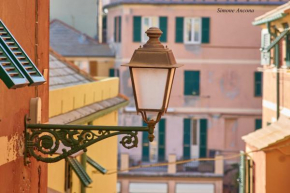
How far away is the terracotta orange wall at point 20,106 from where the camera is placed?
9.11 meters

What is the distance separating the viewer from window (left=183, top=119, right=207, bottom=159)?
44562 millimetres

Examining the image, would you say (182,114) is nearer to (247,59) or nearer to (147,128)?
(247,59)

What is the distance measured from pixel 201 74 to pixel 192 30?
1.85 meters

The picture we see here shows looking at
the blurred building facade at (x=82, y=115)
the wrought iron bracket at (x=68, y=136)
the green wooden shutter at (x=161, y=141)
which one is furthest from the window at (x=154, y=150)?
the wrought iron bracket at (x=68, y=136)

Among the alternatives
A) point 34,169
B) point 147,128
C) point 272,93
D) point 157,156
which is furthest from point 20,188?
point 157,156

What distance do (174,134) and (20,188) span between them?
3534cm

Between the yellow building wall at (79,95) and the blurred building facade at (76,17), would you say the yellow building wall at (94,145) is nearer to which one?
the yellow building wall at (79,95)

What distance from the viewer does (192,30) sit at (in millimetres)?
44688

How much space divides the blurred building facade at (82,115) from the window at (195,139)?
18.9m

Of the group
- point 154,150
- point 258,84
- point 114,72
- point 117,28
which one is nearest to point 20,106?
point 154,150

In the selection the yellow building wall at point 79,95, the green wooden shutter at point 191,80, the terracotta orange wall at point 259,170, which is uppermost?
the green wooden shutter at point 191,80

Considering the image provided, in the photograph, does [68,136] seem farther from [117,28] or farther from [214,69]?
[117,28]

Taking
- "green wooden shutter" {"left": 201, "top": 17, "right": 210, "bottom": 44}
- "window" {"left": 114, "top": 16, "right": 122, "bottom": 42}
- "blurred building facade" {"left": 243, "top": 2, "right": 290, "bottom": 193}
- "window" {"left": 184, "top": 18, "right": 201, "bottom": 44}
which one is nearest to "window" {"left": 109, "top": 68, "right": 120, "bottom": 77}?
"window" {"left": 114, "top": 16, "right": 122, "bottom": 42}

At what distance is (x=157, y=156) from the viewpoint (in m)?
44.7
